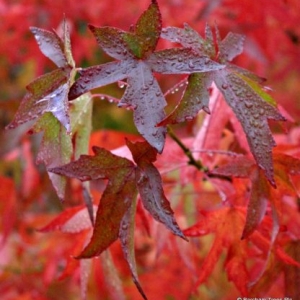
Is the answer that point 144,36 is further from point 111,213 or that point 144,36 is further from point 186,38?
point 111,213

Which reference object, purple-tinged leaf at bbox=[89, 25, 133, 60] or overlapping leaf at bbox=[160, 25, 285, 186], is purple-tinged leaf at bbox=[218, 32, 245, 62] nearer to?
overlapping leaf at bbox=[160, 25, 285, 186]

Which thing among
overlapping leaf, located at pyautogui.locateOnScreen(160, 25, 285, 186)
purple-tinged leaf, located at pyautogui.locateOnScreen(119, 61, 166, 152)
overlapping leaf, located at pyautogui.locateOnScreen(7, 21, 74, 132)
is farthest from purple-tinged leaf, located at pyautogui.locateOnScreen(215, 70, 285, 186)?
overlapping leaf, located at pyautogui.locateOnScreen(7, 21, 74, 132)

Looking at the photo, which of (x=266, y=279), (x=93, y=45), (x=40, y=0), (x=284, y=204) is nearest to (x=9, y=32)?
(x=93, y=45)

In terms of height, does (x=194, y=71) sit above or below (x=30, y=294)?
above

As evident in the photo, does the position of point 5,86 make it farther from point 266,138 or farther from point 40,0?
point 266,138

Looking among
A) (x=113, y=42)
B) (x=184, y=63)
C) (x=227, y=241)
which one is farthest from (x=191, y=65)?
(x=227, y=241)

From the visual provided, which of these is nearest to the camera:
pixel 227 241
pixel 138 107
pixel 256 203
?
pixel 138 107

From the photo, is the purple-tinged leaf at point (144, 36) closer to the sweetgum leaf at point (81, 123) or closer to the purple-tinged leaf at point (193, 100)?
the purple-tinged leaf at point (193, 100)

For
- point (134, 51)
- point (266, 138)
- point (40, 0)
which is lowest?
point (40, 0)
